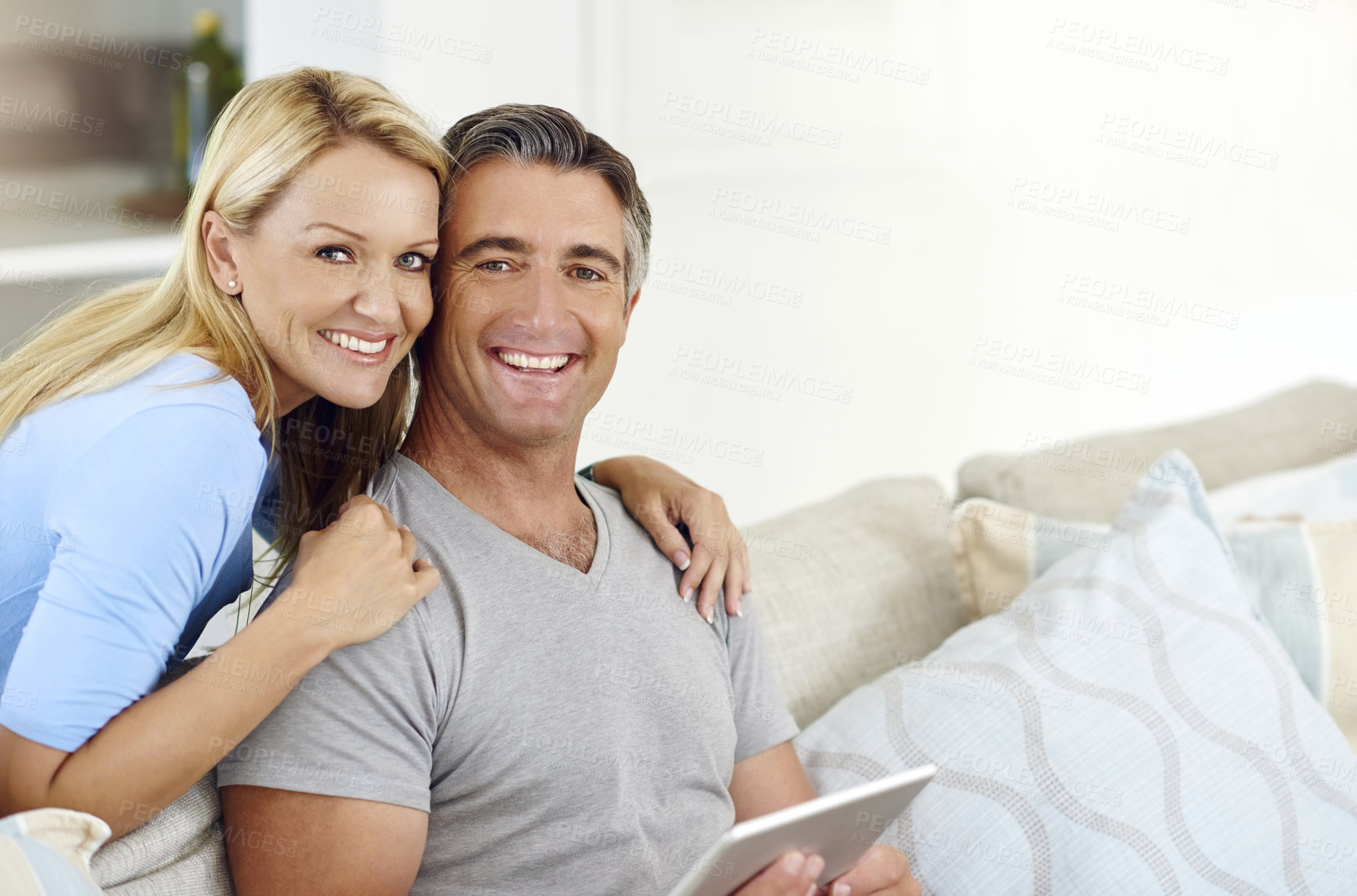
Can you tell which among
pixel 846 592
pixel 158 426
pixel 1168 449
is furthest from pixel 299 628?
pixel 1168 449

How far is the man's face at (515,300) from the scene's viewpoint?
1272 millimetres

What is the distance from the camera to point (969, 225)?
3.52 metres

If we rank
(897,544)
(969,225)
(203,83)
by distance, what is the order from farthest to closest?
(969,225) < (203,83) < (897,544)

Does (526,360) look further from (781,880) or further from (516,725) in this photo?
(781,880)

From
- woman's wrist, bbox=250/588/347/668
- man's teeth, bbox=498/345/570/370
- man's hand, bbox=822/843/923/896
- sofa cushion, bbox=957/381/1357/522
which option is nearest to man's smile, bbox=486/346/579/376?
man's teeth, bbox=498/345/570/370

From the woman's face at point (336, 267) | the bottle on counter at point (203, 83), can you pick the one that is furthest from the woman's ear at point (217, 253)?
the bottle on counter at point (203, 83)

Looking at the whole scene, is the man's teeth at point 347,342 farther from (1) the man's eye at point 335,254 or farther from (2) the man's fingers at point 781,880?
(2) the man's fingers at point 781,880

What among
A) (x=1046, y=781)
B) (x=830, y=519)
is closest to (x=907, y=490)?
(x=830, y=519)

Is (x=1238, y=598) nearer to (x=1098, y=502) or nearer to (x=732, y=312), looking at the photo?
(x=1098, y=502)

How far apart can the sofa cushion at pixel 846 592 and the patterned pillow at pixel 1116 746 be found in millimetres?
138

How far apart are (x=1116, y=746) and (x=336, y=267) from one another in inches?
39.2

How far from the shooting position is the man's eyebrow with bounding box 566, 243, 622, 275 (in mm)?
1307

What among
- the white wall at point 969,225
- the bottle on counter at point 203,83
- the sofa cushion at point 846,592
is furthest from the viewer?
the white wall at point 969,225

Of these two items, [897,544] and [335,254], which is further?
→ [897,544]
